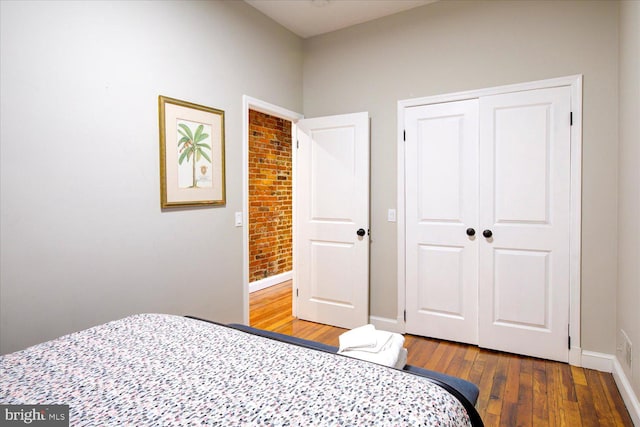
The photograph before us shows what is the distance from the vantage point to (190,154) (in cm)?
256

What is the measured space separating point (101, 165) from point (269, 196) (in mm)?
3202

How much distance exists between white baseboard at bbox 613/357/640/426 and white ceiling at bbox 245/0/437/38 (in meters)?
3.10

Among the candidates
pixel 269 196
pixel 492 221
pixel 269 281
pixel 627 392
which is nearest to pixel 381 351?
pixel 627 392

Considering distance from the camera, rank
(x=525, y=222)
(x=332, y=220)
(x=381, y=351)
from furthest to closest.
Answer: (x=332, y=220) → (x=525, y=222) → (x=381, y=351)

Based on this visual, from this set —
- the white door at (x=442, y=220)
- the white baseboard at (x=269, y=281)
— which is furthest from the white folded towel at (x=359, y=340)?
the white baseboard at (x=269, y=281)

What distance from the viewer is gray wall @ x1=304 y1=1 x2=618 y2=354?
2506 millimetres

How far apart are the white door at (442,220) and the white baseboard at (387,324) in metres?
0.08

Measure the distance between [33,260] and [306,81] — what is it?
2873mm

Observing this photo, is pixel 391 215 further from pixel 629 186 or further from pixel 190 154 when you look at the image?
pixel 190 154

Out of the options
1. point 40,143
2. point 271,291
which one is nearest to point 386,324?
point 271,291

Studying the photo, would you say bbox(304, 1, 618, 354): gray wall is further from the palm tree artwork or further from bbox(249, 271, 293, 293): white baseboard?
bbox(249, 271, 293, 293): white baseboard

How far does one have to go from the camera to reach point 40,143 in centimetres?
179

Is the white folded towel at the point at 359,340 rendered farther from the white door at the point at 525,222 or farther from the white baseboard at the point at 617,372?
the white door at the point at 525,222

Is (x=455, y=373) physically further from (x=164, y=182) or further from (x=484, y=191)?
(x=164, y=182)
